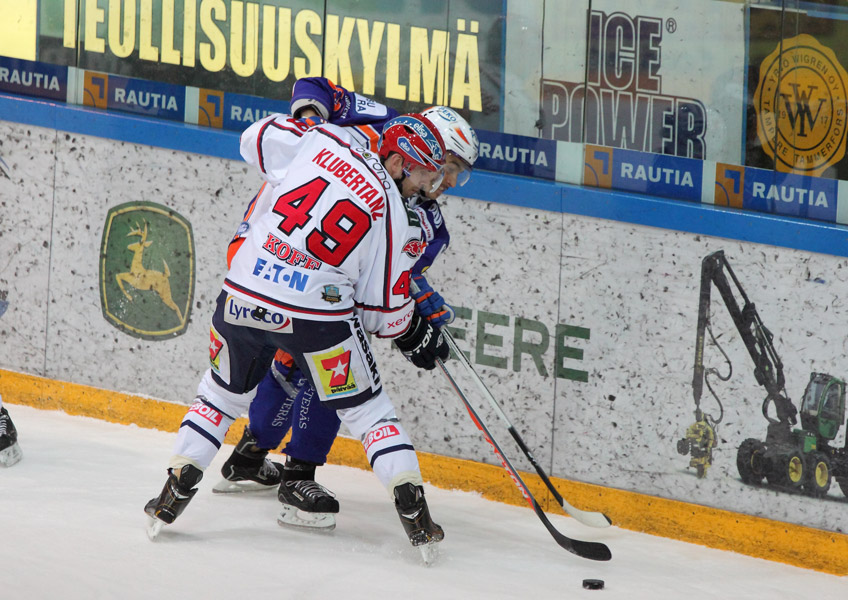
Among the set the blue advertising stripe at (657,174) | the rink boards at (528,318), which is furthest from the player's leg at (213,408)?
the blue advertising stripe at (657,174)

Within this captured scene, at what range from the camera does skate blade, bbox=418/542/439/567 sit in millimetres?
3300

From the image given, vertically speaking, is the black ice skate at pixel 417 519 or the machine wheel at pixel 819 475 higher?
the machine wheel at pixel 819 475

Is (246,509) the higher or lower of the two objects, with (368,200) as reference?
lower

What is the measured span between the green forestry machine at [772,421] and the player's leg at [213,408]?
1304mm

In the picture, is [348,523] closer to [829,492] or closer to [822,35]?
[829,492]

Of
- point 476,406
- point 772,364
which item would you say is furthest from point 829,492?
point 476,406

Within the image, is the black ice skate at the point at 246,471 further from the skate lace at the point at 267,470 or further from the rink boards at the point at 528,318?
the rink boards at the point at 528,318

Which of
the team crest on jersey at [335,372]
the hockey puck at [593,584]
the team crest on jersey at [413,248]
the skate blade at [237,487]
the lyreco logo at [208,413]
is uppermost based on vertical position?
the team crest on jersey at [413,248]

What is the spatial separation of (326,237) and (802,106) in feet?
4.89

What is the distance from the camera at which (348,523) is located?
367 centimetres

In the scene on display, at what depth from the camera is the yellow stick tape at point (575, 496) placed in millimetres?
3508

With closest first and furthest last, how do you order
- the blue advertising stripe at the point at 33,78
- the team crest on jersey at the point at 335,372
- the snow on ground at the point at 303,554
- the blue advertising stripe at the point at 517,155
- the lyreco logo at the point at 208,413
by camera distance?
the snow on ground at the point at 303,554, the team crest on jersey at the point at 335,372, the lyreco logo at the point at 208,413, the blue advertising stripe at the point at 517,155, the blue advertising stripe at the point at 33,78

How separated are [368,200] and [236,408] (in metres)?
0.72

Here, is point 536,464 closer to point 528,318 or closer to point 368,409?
point 528,318
